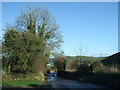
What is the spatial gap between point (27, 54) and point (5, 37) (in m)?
4.90

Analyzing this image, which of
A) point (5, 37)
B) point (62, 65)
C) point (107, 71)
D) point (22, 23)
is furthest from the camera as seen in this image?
point (62, 65)

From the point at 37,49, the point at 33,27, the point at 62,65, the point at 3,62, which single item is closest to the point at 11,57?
the point at 3,62

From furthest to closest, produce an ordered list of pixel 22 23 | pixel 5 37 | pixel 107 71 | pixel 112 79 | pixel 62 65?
pixel 62 65 < pixel 22 23 < pixel 5 37 < pixel 107 71 < pixel 112 79

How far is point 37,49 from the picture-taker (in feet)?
107

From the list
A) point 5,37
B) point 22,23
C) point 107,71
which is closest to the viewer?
point 107,71

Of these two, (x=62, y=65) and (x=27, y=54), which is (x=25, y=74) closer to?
(x=27, y=54)

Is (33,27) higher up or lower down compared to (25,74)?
higher up

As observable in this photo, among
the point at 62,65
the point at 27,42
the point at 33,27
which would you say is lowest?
the point at 62,65

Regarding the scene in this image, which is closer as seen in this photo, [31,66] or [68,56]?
[31,66]

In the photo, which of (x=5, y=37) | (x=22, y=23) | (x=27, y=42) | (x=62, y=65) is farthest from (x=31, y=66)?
(x=62, y=65)

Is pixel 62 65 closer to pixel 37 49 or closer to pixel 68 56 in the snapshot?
pixel 68 56

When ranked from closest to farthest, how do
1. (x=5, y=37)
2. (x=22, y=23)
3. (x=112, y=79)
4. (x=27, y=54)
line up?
1. (x=112, y=79)
2. (x=27, y=54)
3. (x=5, y=37)
4. (x=22, y=23)

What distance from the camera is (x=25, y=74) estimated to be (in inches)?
1261

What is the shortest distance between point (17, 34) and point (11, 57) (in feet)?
11.1
